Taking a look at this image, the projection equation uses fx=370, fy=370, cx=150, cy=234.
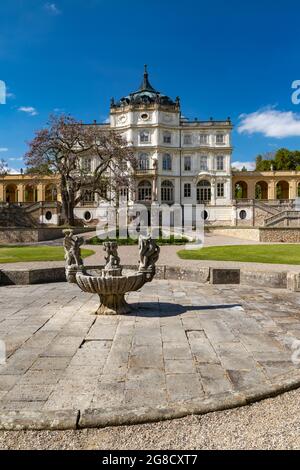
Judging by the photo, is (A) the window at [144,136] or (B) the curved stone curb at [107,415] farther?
(A) the window at [144,136]

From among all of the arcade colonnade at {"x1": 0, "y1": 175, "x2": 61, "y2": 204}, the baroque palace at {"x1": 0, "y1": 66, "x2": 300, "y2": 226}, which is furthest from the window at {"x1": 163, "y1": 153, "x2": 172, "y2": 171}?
the arcade colonnade at {"x1": 0, "y1": 175, "x2": 61, "y2": 204}

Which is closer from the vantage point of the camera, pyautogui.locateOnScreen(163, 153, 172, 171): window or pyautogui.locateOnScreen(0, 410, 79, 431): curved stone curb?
pyautogui.locateOnScreen(0, 410, 79, 431): curved stone curb

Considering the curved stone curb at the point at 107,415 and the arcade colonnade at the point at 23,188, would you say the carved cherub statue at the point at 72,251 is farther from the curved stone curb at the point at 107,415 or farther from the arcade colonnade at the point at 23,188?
the arcade colonnade at the point at 23,188

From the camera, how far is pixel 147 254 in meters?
8.27

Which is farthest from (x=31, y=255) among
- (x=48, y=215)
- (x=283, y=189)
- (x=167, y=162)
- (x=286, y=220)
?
(x=283, y=189)

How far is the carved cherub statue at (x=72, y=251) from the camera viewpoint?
862 cm

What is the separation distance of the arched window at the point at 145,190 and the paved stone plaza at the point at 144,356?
47.7 meters

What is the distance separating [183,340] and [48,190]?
60304 millimetres

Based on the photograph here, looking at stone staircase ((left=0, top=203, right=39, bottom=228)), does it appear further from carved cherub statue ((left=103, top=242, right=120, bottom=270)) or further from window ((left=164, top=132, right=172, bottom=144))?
carved cherub statue ((left=103, top=242, right=120, bottom=270))

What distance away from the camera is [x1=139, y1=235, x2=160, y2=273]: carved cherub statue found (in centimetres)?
820

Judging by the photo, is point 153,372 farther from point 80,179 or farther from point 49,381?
point 80,179

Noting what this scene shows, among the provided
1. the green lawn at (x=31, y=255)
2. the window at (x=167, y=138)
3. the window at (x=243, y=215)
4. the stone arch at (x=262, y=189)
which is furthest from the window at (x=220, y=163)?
the green lawn at (x=31, y=255)

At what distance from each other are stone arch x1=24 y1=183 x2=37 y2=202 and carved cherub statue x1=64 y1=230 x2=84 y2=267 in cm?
5687

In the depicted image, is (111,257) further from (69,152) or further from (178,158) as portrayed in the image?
(178,158)
